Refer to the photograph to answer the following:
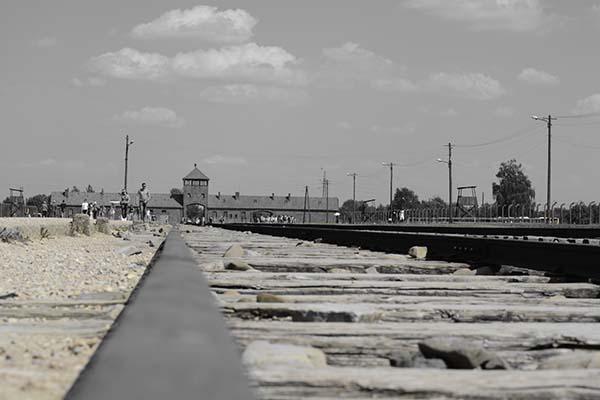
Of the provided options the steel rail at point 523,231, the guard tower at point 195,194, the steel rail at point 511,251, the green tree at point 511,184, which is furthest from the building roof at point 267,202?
the steel rail at point 511,251

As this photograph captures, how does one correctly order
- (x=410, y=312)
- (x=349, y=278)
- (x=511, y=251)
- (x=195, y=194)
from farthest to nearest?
(x=195, y=194) < (x=511, y=251) < (x=349, y=278) < (x=410, y=312)

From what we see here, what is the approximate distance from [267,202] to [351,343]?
186 metres

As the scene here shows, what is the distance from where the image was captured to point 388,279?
534 centimetres

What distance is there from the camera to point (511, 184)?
15025 cm

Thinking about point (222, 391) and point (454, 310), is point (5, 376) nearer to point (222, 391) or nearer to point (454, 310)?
point (222, 391)

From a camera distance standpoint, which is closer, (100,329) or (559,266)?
(100,329)

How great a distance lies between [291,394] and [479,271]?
199 inches

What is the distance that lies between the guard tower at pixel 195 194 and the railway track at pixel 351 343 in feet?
576

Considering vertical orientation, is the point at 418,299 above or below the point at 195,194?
below

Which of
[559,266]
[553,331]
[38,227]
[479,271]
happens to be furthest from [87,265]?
[38,227]

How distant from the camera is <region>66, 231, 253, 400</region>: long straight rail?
4.28 ft

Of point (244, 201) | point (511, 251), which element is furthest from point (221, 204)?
point (511, 251)

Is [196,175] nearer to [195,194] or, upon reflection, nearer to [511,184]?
[195,194]

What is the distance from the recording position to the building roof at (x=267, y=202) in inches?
7293
